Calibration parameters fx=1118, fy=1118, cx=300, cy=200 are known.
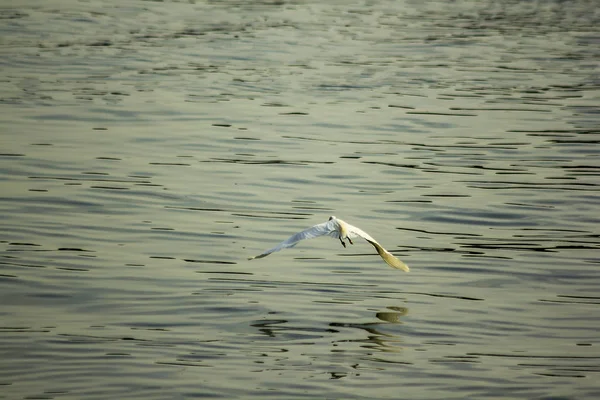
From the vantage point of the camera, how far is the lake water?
9.79m

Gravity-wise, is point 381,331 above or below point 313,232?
below

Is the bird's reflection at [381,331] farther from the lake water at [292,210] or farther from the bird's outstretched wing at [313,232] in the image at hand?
the bird's outstretched wing at [313,232]

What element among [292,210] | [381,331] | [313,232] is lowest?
[381,331]

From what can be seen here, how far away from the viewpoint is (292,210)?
48.8ft

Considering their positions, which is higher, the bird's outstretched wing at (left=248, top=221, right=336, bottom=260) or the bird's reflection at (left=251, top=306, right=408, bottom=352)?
the bird's outstretched wing at (left=248, top=221, right=336, bottom=260)

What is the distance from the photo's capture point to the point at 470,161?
17797mm

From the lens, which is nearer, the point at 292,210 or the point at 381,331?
the point at 381,331

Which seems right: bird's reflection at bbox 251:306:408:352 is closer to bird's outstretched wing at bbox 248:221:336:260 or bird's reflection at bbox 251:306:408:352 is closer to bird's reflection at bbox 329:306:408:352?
bird's reflection at bbox 329:306:408:352

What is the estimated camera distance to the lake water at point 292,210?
979 centimetres

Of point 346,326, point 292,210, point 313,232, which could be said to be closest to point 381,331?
point 346,326

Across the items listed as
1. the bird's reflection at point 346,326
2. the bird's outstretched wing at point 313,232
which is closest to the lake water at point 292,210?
the bird's reflection at point 346,326

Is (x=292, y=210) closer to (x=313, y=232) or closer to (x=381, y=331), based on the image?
(x=313, y=232)

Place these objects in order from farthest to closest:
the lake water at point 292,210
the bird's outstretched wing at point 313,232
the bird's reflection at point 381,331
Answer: the bird's outstretched wing at point 313,232, the bird's reflection at point 381,331, the lake water at point 292,210

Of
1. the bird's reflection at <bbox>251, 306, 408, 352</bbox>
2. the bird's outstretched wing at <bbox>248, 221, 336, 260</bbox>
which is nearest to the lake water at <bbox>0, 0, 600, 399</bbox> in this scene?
the bird's reflection at <bbox>251, 306, 408, 352</bbox>
